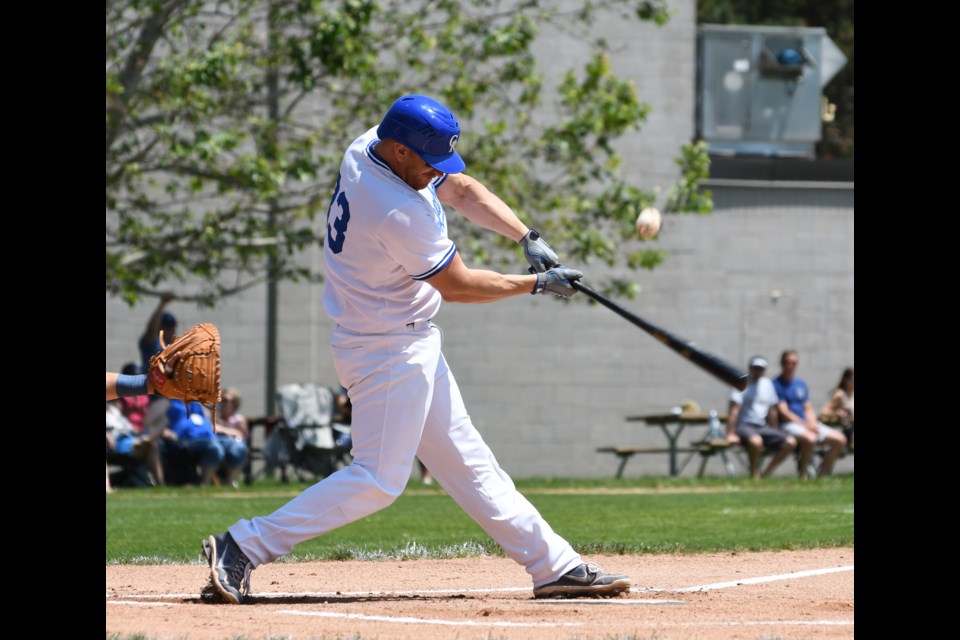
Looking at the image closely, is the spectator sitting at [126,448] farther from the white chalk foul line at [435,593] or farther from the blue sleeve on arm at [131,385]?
the blue sleeve on arm at [131,385]

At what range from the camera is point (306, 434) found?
17016 mm

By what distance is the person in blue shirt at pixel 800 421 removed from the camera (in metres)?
17.0

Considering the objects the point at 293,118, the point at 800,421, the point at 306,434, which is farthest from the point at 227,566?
the point at 293,118

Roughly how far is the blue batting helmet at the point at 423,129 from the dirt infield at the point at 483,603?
1.86 metres

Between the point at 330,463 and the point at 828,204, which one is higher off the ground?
the point at 828,204

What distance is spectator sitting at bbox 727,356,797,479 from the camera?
55.6 feet

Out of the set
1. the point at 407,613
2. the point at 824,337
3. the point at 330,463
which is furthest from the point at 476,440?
the point at 824,337

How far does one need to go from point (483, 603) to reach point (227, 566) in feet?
3.59

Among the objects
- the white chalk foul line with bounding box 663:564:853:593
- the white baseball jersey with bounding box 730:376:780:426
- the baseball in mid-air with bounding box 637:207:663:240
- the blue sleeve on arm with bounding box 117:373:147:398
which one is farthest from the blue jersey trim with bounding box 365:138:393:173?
the white baseball jersey with bounding box 730:376:780:426

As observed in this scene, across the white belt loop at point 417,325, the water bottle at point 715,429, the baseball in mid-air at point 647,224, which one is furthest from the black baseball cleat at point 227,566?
the water bottle at point 715,429

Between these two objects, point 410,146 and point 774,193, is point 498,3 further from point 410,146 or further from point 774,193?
point 410,146

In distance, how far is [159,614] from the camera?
5645 mm

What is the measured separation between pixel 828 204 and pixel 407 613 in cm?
1697

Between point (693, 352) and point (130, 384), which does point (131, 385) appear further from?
point (693, 352)
